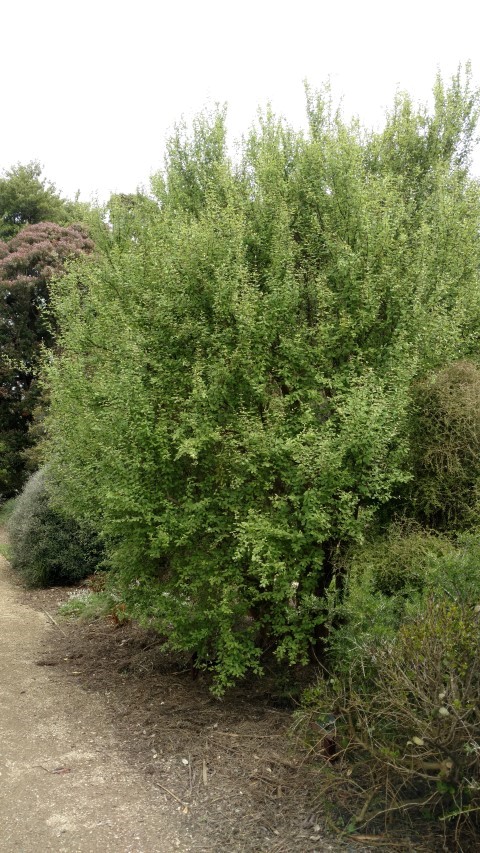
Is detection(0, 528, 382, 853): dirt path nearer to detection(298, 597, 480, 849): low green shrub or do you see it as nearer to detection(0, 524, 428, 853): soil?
detection(0, 524, 428, 853): soil

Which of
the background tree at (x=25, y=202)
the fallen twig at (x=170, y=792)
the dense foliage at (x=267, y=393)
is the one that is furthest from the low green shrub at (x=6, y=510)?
the fallen twig at (x=170, y=792)

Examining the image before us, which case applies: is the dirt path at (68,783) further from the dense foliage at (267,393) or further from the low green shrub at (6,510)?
the low green shrub at (6,510)

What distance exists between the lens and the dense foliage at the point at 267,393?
5836mm

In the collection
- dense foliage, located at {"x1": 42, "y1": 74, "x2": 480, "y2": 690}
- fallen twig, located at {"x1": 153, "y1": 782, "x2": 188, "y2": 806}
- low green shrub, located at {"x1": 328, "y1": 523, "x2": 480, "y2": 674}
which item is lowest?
fallen twig, located at {"x1": 153, "y1": 782, "x2": 188, "y2": 806}

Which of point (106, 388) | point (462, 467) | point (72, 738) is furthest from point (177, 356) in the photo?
point (72, 738)

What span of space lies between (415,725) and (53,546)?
917 cm

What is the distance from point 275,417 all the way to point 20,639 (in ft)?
16.7

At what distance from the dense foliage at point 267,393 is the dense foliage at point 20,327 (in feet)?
45.2

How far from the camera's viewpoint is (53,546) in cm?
1202

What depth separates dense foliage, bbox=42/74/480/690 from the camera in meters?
5.84

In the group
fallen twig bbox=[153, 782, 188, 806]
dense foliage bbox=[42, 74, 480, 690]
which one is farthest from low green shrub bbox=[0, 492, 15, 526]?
fallen twig bbox=[153, 782, 188, 806]

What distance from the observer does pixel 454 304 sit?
709cm

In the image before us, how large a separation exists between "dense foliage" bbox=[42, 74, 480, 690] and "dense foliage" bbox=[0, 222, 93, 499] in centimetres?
1377

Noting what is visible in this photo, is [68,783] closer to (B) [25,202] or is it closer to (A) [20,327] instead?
(A) [20,327]
